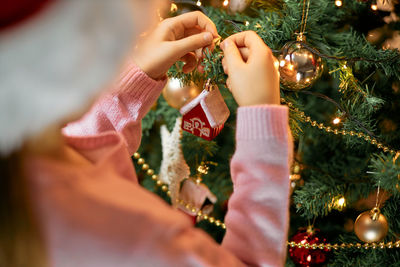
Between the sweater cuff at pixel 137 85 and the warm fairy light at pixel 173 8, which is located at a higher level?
the warm fairy light at pixel 173 8

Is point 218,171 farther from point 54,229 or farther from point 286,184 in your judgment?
point 54,229

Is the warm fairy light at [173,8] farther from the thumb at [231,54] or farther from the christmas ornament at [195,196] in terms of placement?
the christmas ornament at [195,196]

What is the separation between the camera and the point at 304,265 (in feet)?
2.93

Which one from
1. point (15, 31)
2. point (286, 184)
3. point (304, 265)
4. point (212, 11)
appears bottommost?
point (304, 265)

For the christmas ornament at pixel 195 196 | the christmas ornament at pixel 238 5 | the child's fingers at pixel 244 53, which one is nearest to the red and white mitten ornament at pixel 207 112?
the child's fingers at pixel 244 53

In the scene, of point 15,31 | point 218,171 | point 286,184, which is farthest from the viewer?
point 218,171

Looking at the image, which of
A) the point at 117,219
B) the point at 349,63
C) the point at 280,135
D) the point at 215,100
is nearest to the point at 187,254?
the point at 117,219

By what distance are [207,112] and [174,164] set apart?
0.31m

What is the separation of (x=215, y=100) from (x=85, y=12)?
375 mm

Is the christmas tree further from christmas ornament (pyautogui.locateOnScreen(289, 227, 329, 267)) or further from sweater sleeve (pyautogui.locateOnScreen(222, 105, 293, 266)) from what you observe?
sweater sleeve (pyautogui.locateOnScreen(222, 105, 293, 266))

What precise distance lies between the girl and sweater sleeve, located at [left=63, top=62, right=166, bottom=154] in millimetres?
167

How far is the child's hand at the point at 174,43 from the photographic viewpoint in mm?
598

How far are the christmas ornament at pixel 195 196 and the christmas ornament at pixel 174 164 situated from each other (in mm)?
41

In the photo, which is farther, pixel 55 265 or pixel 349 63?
pixel 349 63
